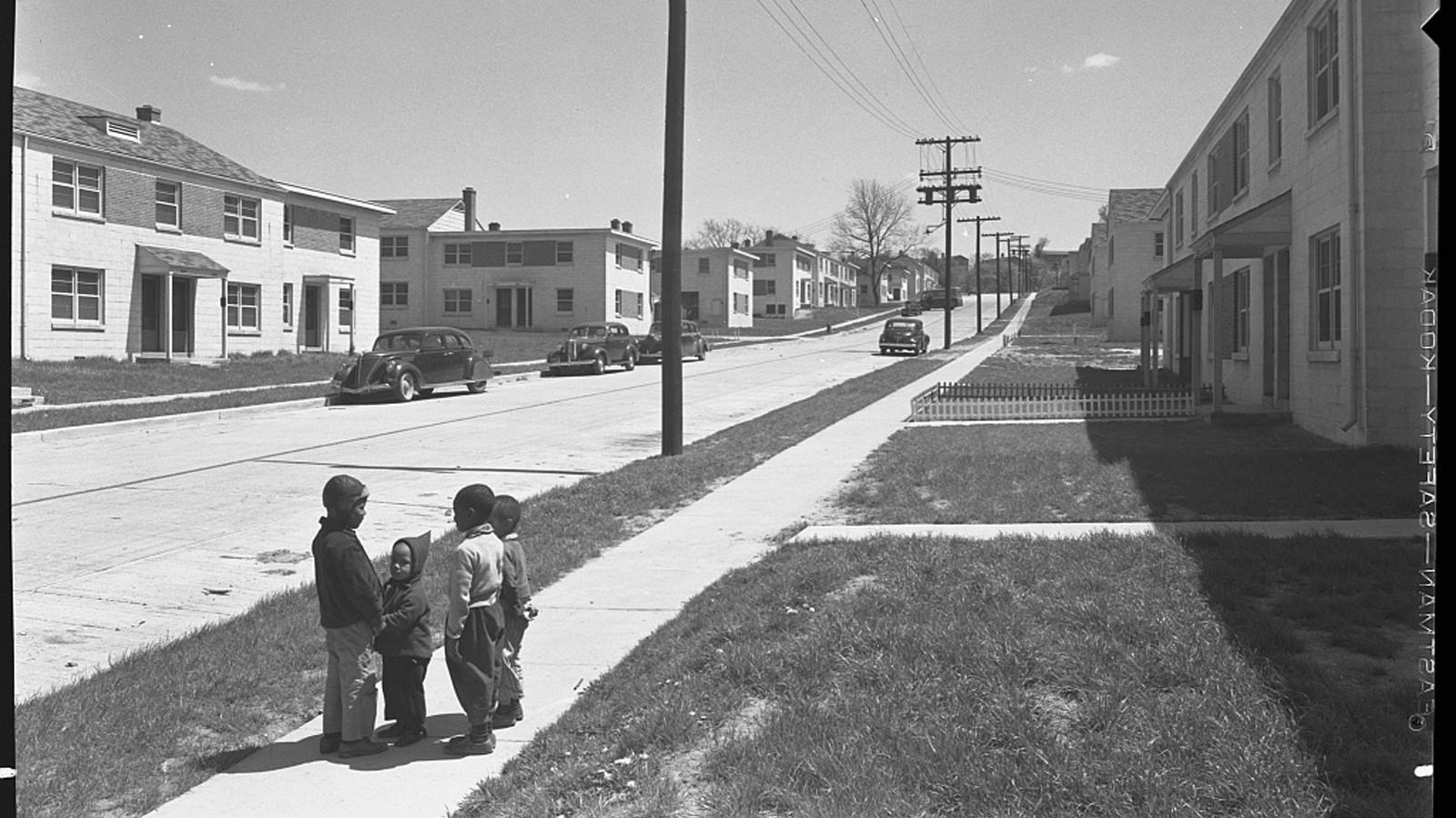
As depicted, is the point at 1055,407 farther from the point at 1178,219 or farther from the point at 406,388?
the point at 1178,219

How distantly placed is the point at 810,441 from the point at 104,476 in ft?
28.2

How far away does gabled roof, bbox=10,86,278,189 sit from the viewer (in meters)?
4.31

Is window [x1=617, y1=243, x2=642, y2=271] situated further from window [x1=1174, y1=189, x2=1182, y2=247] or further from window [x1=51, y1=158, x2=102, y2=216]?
window [x1=51, y1=158, x2=102, y2=216]

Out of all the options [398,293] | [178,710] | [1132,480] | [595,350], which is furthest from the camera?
[595,350]

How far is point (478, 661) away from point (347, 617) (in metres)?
0.48

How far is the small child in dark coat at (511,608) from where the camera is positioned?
4.29 metres

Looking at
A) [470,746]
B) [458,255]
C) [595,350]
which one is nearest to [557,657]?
[470,746]

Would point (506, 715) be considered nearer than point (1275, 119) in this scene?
Yes

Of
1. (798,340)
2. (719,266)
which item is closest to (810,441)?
(798,340)

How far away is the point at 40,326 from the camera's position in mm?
13000

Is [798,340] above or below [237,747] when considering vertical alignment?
above

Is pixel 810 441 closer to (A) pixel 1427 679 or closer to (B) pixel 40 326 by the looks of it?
(B) pixel 40 326

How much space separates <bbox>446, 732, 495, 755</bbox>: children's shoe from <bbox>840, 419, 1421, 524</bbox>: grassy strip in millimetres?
5492

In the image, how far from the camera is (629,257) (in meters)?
56.1
